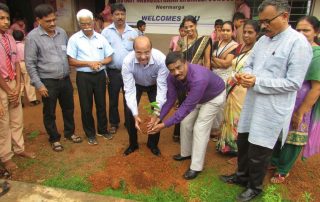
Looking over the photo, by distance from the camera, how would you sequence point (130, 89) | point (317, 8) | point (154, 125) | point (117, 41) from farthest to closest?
1. point (317, 8)
2. point (117, 41)
3. point (130, 89)
4. point (154, 125)

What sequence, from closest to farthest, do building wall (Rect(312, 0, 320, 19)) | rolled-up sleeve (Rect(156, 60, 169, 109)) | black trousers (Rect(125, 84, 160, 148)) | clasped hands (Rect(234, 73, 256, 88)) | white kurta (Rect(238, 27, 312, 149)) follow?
white kurta (Rect(238, 27, 312, 149)), clasped hands (Rect(234, 73, 256, 88)), rolled-up sleeve (Rect(156, 60, 169, 109)), black trousers (Rect(125, 84, 160, 148)), building wall (Rect(312, 0, 320, 19))

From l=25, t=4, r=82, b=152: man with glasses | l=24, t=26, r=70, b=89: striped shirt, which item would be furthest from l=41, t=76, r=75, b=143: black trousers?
l=24, t=26, r=70, b=89: striped shirt

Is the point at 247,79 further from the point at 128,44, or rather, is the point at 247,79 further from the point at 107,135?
the point at 107,135

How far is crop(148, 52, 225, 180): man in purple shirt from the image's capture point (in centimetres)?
295

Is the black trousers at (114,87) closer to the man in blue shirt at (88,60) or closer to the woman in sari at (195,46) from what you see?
the man in blue shirt at (88,60)

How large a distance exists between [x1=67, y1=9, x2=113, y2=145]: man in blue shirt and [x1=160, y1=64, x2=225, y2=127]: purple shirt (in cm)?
118

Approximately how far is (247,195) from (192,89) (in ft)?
4.05

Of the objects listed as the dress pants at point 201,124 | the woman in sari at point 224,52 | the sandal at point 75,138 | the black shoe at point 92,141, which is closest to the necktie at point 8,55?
the sandal at point 75,138

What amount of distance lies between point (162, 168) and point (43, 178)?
1.45 metres

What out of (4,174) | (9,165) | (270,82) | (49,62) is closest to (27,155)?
(9,165)

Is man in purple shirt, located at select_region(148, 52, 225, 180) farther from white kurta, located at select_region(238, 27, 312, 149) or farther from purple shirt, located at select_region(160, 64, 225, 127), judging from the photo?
white kurta, located at select_region(238, 27, 312, 149)

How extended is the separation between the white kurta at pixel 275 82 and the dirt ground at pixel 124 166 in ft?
3.24

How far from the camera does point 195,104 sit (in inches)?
118

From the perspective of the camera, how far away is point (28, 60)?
140 inches
